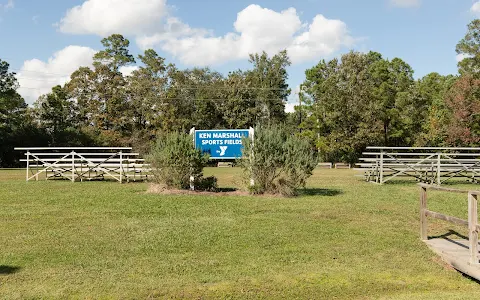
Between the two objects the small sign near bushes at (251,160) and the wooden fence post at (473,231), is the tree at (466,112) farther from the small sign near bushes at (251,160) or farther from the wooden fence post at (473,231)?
the wooden fence post at (473,231)

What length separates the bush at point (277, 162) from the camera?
13570 mm

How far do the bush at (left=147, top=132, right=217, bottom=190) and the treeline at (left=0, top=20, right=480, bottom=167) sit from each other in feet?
91.6

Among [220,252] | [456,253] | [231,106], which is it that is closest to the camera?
[456,253]

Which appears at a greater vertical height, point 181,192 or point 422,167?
point 422,167

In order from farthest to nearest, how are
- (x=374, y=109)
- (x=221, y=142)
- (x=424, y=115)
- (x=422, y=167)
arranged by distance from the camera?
(x=424, y=115) < (x=374, y=109) < (x=422, y=167) < (x=221, y=142)

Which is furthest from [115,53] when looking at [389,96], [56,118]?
[389,96]

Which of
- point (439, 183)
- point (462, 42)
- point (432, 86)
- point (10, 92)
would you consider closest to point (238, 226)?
point (439, 183)

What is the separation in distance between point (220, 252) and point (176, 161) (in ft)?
25.0

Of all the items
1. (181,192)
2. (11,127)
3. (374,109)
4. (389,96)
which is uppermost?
(389,96)

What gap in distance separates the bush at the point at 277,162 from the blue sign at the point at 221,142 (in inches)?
37.4

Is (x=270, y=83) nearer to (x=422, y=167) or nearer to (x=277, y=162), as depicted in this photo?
(x=422, y=167)

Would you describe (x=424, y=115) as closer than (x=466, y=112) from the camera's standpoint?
No

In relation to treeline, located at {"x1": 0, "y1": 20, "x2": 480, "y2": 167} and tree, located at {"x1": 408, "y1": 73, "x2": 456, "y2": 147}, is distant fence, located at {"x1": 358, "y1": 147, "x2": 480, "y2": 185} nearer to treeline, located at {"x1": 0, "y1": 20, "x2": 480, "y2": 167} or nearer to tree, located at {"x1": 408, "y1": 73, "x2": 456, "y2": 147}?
treeline, located at {"x1": 0, "y1": 20, "x2": 480, "y2": 167}

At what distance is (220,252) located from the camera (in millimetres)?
6953
